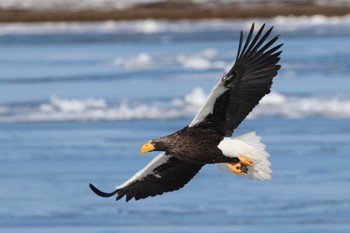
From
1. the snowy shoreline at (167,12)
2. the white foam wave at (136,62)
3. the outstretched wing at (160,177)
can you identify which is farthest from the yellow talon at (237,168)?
the snowy shoreline at (167,12)

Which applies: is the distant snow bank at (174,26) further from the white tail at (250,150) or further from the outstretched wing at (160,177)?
the white tail at (250,150)

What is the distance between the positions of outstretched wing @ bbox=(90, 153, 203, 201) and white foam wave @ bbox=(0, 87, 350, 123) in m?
4.76

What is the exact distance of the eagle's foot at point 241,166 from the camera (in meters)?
7.23

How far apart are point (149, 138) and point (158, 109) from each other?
5.29 feet

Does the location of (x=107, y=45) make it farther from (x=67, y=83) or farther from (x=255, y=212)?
(x=255, y=212)

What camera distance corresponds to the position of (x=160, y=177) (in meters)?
7.73

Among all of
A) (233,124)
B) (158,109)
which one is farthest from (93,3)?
(233,124)

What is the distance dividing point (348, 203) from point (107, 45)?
45.0 feet

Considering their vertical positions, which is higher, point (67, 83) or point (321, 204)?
point (67, 83)

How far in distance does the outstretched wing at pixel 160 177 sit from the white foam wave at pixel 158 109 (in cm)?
476

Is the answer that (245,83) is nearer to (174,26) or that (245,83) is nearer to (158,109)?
(158,109)

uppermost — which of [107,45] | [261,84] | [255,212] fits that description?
[107,45]

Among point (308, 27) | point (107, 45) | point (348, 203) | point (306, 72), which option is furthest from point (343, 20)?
point (348, 203)

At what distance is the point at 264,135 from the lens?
11.4m
